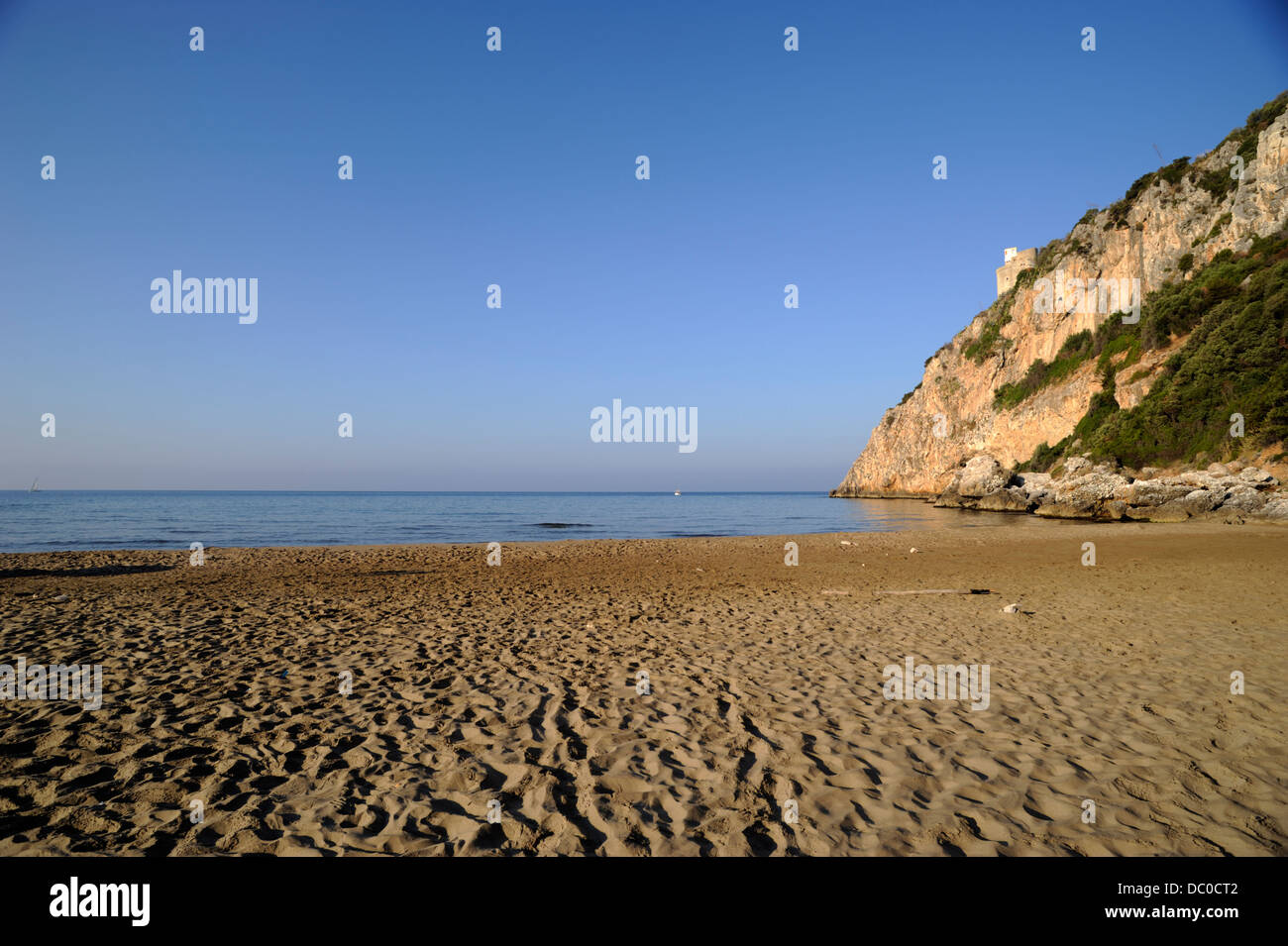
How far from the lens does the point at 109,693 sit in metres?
6.38

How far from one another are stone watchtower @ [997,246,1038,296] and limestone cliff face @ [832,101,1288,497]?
5372mm

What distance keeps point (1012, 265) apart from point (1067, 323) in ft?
77.7

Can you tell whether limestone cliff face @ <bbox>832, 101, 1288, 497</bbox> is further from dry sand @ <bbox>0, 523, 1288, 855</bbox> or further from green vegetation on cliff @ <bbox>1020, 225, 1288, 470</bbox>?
dry sand @ <bbox>0, 523, 1288, 855</bbox>

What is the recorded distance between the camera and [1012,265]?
266 ft

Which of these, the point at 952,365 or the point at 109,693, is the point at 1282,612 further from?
the point at 952,365

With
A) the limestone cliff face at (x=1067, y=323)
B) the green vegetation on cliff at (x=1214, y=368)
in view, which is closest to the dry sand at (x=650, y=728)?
the green vegetation on cliff at (x=1214, y=368)

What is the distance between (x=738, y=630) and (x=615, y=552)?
48.2ft

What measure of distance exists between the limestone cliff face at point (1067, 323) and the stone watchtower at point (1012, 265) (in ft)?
17.6

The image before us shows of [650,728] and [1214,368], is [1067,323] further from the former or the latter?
[650,728]


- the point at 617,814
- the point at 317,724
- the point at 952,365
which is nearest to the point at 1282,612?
the point at 617,814

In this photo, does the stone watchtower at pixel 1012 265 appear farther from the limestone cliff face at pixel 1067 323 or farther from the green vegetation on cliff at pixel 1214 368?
the green vegetation on cliff at pixel 1214 368

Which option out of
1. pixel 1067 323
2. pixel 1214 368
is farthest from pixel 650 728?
pixel 1067 323
